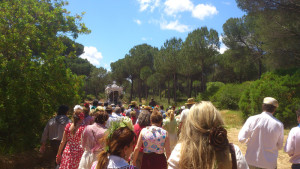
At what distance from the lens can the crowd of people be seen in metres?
1.64

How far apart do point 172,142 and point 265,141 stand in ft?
10.5

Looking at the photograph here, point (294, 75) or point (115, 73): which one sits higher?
point (115, 73)

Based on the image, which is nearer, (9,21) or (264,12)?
(9,21)

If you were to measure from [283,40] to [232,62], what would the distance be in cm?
1542

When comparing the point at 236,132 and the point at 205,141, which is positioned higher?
the point at 205,141

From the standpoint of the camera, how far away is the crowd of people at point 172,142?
5.38 feet

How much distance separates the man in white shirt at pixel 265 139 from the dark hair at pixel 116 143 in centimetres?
206

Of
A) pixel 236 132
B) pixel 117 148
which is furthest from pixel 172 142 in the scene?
pixel 236 132

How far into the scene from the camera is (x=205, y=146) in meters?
1.64

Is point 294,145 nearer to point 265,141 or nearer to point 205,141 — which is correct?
point 265,141

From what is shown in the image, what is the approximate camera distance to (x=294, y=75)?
12406mm

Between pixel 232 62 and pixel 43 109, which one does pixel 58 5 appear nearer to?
pixel 43 109

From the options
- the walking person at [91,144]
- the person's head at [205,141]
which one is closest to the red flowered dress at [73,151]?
the walking person at [91,144]

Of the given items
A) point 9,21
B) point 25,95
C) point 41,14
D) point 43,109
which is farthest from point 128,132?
point 41,14
